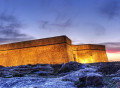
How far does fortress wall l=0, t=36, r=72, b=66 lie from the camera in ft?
51.6

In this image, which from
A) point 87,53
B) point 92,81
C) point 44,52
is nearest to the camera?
point 92,81

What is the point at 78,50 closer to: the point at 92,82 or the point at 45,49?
the point at 45,49

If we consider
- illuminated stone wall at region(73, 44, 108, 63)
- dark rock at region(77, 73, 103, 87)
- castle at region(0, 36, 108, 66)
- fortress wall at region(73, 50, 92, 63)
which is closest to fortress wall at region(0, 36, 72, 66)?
castle at region(0, 36, 108, 66)

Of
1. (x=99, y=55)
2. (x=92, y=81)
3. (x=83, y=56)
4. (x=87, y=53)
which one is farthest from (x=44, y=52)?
(x=92, y=81)

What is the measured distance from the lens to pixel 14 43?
18.5 meters

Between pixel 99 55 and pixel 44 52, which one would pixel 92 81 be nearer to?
pixel 44 52

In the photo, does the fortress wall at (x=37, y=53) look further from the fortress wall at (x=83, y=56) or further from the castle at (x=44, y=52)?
the fortress wall at (x=83, y=56)

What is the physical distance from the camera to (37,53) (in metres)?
16.8

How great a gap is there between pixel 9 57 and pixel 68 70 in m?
14.1

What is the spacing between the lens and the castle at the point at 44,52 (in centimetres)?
1581

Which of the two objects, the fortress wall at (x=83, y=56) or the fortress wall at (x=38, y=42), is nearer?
the fortress wall at (x=38, y=42)

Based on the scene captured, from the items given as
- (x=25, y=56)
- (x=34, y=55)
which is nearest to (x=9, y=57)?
(x=25, y=56)

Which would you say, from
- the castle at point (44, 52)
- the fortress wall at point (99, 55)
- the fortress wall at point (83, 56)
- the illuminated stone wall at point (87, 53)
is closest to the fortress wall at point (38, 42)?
the castle at point (44, 52)

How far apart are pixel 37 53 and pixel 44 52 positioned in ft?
3.72
